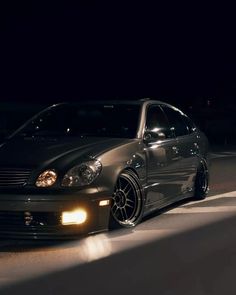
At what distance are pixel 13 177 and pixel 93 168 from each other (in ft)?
2.44

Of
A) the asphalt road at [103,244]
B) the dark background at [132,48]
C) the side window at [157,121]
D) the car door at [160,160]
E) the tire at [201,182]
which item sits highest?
the dark background at [132,48]

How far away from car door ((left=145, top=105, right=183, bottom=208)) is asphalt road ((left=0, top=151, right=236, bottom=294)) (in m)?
0.28

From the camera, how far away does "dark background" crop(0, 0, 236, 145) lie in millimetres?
45875

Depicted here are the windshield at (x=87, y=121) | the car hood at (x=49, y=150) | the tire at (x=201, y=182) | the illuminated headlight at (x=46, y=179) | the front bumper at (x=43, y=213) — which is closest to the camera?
the front bumper at (x=43, y=213)

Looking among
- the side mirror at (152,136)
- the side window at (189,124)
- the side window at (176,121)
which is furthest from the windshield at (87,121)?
the side window at (189,124)

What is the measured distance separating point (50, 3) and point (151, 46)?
7348mm

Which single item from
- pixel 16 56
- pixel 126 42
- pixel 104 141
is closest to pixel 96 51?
pixel 126 42

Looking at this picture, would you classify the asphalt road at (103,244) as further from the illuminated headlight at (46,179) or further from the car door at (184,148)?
the illuminated headlight at (46,179)

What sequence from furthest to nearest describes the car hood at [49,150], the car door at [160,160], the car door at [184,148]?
the car door at [184,148] → the car door at [160,160] → the car hood at [49,150]

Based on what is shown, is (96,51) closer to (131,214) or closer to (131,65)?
(131,65)

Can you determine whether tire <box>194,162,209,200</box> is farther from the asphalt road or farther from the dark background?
the dark background

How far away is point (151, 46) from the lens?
4634cm

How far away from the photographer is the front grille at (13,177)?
6406 millimetres

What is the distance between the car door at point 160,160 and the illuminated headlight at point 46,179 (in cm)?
132
